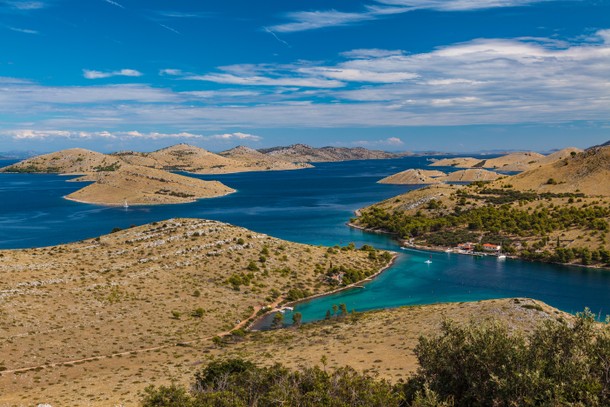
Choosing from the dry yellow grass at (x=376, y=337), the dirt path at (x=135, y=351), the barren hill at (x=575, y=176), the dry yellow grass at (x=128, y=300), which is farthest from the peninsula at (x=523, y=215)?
the dirt path at (x=135, y=351)

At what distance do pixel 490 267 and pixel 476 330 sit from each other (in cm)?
8737

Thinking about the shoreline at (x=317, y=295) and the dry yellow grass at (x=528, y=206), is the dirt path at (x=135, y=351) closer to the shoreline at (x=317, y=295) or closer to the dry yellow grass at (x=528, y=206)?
the shoreline at (x=317, y=295)

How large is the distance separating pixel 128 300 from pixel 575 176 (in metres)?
171

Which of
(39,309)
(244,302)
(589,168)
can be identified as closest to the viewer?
(39,309)

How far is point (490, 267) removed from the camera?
110 meters

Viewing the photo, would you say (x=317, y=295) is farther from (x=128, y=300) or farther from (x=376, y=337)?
(x=128, y=300)

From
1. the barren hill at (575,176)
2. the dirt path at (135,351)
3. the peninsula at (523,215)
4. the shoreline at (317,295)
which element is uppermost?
the barren hill at (575,176)

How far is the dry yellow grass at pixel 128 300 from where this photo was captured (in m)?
47.6

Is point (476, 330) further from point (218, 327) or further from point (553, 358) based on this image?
point (218, 327)

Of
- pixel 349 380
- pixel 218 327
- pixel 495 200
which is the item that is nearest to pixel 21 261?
pixel 218 327

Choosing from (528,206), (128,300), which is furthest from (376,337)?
(528,206)

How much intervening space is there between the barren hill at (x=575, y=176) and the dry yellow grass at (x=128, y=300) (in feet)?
341

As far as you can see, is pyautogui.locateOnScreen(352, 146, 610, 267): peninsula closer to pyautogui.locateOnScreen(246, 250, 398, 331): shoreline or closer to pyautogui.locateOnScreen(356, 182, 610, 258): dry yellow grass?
pyautogui.locateOnScreen(356, 182, 610, 258): dry yellow grass

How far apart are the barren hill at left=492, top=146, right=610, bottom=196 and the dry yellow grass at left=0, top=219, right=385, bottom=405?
104 meters
